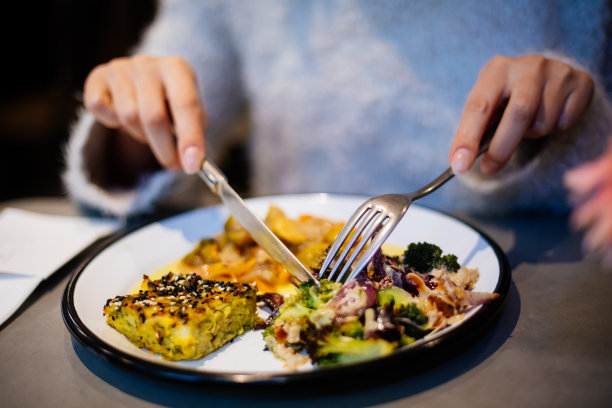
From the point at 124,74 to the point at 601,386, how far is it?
209 centimetres

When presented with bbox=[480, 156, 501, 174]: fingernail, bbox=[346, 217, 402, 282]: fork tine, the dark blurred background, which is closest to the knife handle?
bbox=[346, 217, 402, 282]: fork tine

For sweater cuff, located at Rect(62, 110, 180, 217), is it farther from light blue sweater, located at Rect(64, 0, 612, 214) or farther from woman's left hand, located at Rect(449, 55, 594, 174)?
woman's left hand, located at Rect(449, 55, 594, 174)

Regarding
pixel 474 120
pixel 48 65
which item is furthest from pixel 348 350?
pixel 48 65

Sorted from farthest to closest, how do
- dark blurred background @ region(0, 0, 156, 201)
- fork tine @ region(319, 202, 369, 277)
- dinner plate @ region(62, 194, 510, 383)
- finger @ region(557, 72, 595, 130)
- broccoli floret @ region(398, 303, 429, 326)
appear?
dark blurred background @ region(0, 0, 156, 201) < finger @ region(557, 72, 595, 130) < fork tine @ region(319, 202, 369, 277) < broccoli floret @ region(398, 303, 429, 326) < dinner plate @ region(62, 194, 510, 383)

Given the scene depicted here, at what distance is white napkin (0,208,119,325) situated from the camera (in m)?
1.66

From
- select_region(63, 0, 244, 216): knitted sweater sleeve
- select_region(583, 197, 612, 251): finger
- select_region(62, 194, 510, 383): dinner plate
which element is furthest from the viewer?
select_region(63, 0, 244, 216): knitted sweater sleeve

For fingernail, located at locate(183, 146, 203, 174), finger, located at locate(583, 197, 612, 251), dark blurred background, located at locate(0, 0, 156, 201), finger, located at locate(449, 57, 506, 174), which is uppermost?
finger, located at locate(583, 197, 612, 251)

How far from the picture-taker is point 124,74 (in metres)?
2.09

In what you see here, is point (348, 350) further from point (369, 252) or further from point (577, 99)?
point (577, 99)

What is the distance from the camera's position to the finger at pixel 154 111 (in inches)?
75.2

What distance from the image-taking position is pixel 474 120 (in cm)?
155

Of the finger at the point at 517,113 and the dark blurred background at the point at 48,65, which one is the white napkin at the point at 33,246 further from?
the dark blurred background at the point at 48,65

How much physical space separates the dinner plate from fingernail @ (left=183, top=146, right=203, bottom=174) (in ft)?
1.19

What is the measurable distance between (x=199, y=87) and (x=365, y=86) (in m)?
1.06
